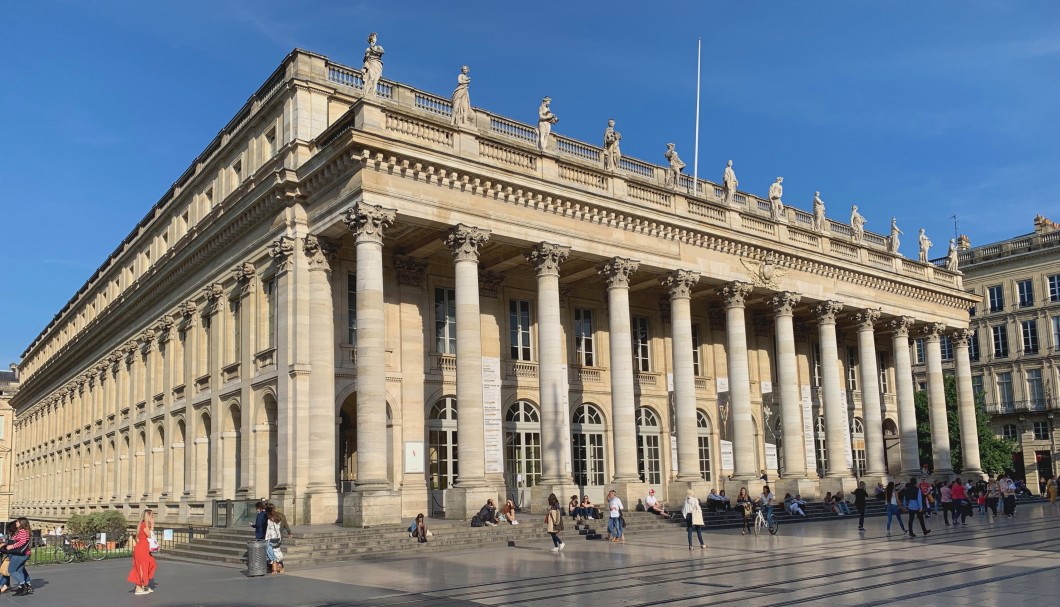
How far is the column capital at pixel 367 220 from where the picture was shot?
24.7 metres

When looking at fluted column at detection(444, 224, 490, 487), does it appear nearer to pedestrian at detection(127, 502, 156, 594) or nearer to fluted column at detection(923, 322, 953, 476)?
pedestrian at detection(127, 502, 156, 594)

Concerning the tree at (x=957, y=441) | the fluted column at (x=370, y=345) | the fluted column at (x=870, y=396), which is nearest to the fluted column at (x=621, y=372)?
the fluted column at (x=370, y=345)

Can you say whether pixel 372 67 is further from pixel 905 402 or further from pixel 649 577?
pixel 905 402

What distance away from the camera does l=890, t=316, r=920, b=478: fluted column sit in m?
41.3

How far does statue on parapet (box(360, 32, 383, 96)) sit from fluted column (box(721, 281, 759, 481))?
50.4 ft

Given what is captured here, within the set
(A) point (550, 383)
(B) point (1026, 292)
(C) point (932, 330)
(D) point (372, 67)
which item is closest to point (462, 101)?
(D) point (372, 67)

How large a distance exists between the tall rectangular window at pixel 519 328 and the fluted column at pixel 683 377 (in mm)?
5089

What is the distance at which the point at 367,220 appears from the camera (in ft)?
81.1

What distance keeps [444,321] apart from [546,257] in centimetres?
451

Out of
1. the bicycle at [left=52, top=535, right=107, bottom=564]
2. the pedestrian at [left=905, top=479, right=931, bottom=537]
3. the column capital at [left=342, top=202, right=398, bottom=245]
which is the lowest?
the bicycle at [left=52, top=535, right=107, bottom=564]

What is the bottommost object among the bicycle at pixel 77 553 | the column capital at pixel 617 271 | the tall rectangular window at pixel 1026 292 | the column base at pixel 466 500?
the bicycle at pixel 77 553

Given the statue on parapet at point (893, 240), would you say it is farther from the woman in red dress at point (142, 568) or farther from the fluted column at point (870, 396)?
the woman in red dress at point (142, 568)

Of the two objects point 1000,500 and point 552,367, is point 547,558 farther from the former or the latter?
point 1000,500

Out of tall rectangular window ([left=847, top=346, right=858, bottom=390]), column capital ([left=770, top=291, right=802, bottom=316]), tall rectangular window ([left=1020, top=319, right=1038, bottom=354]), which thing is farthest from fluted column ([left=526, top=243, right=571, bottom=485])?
tall rectangular window ([left=1020, top=319, right=1038, bottom=354])
